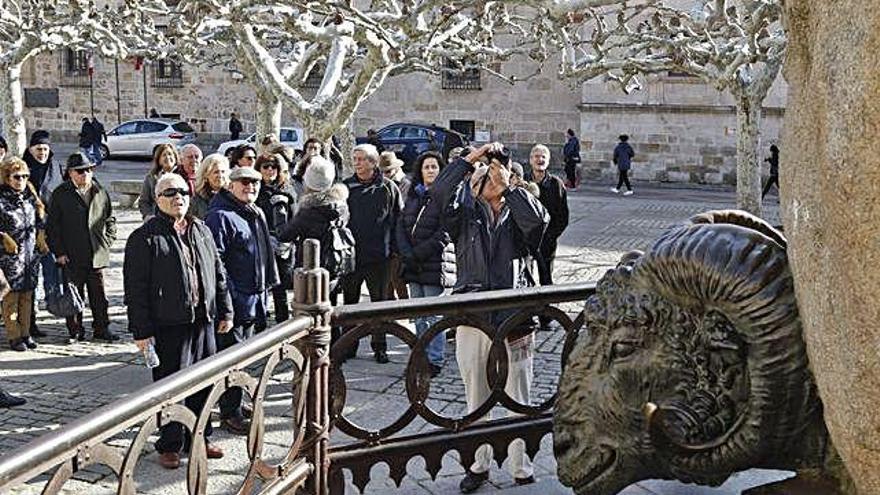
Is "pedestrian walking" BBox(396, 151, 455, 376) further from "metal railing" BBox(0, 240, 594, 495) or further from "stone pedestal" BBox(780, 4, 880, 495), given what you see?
"stone pedestal" BBox(780, 4, 880, 495)

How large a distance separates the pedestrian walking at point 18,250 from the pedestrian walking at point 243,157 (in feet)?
5.71

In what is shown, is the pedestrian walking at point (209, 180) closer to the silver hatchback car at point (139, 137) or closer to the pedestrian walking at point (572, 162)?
the pedestrian walking at point (572, 162)

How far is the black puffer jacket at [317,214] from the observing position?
818cm

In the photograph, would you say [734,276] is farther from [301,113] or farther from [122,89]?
[122,89]

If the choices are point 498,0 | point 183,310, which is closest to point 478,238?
point 183,310

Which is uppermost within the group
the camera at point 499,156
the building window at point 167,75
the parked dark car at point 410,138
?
the building window at point 167,75

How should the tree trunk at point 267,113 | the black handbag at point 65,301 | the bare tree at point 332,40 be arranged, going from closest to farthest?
1. the black handbag at point 65,301
2. the bare tree at point 332,40
3. the tree trunk at point 267,113

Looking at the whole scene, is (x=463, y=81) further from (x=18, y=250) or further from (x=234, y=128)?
(x=18, y=250)

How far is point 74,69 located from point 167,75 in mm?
4521

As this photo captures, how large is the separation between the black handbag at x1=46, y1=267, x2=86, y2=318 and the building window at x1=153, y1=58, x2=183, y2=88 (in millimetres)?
32108

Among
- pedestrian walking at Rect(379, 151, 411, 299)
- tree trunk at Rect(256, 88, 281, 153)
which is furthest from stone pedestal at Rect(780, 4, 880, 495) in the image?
tree trunk at Rect(256, 88, 281, 153)

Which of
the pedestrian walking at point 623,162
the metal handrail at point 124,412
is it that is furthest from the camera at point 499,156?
the pedestrian walking at point 623,162

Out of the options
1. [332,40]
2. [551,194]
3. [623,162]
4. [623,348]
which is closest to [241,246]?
[551,194]

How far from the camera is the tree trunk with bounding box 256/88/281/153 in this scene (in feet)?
54.5
